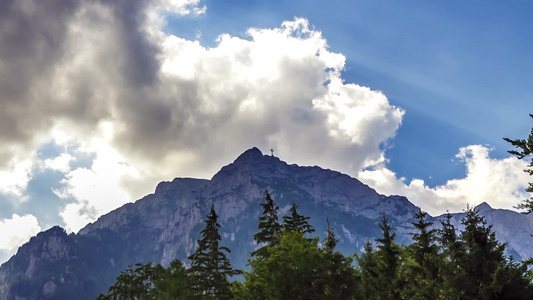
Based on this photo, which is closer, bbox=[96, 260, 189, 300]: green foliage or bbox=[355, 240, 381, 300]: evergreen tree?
bbox=[355, 240, 381, 300]: evergreen tree

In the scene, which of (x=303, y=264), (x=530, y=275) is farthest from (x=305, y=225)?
(x=530, y=275)

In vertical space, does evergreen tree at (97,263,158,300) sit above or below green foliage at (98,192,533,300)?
above

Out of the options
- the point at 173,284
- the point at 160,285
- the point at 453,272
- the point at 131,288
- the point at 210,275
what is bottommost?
the point at 453,272

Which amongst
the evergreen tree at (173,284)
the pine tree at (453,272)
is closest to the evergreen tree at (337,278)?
the pine tree at (453,272)

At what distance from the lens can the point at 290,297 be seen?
30172mm

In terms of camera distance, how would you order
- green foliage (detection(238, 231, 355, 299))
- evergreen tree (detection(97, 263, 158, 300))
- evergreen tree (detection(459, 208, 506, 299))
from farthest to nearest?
evergreen tree (detection(97, 263, 158, 300)) < green foliage (detection(238, 231, 355, 299)) < evergreen tree (detection(459, 208, 506, 299))

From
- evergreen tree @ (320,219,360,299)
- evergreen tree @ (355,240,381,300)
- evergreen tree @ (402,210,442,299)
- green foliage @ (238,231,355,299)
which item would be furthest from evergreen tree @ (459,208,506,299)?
evergreen tree @ (355,240,381,300)

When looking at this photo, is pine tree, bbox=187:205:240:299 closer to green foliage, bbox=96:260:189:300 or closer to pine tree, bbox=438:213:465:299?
green foliage, bbox=96:260:189:300

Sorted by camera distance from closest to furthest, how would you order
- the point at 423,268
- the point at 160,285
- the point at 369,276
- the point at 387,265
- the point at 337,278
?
the point at 423,268, the point at 337,278, the point at 387,265, the point at 369,276, the point at 160,285

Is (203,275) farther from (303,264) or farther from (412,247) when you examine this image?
(412,247)

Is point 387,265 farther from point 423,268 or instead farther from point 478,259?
point 478,259

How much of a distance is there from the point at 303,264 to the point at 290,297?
2408 millimetres

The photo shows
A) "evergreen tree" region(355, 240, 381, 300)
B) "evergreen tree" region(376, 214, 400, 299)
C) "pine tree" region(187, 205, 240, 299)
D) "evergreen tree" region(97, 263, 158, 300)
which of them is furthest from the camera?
"evergreen tree" region(97, 263, 158, 300)

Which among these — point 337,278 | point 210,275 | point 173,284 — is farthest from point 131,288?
point 337,278
